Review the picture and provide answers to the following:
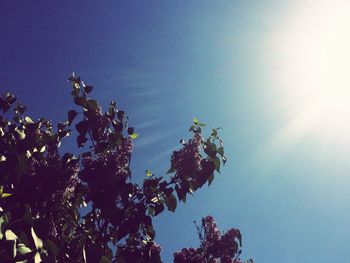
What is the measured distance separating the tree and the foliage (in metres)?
0.64

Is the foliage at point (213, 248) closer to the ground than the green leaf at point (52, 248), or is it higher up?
higher up

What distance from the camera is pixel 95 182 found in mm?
4738

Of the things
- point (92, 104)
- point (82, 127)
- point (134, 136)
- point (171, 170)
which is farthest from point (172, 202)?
point (92, 104)

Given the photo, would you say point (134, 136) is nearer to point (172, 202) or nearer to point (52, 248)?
point (172, 202)

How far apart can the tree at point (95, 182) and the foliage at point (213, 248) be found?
64cm

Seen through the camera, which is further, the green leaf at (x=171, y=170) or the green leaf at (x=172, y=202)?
the green leaf at (x=171, y=170)

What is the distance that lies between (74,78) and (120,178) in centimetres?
180

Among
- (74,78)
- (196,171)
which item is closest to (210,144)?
(196,171)

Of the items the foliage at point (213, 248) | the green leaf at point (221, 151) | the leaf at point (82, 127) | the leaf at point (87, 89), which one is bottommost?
the foliage at point (213, 248)

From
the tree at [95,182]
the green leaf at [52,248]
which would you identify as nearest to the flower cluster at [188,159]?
the tree at [95,182]

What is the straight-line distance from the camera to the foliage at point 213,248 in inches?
219

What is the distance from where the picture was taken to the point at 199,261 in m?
5.48

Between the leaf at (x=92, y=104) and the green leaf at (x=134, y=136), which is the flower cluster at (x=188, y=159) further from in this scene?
Answer: the leaf at (x=92, y=104)

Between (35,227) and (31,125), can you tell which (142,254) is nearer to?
(35,227)
